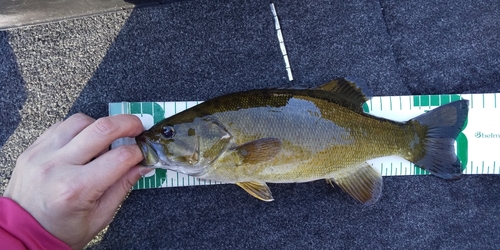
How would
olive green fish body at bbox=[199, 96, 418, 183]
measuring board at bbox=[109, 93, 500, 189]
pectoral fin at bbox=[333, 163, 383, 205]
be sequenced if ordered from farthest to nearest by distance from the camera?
measuring board at bbox=[109, 93, 500, 189] → pectoral fin at bbox=[333, 163, 383, 205] → olive green fish body at bbox=[199, 96, 418, 183]

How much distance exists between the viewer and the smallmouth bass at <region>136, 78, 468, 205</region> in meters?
1.82

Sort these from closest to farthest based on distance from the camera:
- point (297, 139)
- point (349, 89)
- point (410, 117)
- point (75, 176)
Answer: point (75, 176), point (297, 139), point (349, 89), point (410, 117)

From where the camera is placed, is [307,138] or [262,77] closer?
[307,138]

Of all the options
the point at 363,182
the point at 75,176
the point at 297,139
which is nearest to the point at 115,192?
the point at 75,176

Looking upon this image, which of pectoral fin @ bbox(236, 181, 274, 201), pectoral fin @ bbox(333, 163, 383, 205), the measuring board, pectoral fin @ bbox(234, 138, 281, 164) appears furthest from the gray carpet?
pectoral fin @ bbox(234, 138, 281, 164)

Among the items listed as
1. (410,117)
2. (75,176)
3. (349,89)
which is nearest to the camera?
(75,176)

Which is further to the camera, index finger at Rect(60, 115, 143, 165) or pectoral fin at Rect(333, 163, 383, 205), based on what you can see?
pectoral fin at Rect(333, 163, 383, 205)

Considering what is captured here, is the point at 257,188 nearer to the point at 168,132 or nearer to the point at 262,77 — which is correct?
the point at 168,132

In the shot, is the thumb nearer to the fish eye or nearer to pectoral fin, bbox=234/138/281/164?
the fish eye

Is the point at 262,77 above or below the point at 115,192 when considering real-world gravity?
above

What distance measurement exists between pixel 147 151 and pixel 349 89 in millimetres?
1111

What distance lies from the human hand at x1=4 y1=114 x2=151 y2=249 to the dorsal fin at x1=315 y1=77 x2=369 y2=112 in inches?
41.5

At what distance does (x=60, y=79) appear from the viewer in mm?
2357

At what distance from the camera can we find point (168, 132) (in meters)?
1.81
